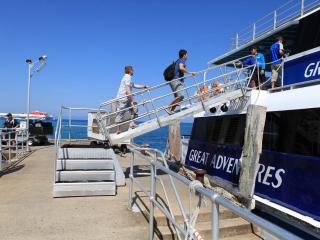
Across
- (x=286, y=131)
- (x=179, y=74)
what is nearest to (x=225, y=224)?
(x=286, y=131)

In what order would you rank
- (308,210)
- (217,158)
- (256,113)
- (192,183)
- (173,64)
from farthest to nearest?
(217,158), (173,64), (256,113), (308,210), (192,183)

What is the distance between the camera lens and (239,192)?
8.31m

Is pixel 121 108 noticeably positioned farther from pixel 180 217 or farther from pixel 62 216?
pixel 180 217

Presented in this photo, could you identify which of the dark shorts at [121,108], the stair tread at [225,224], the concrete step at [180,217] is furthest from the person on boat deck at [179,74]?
the stair tread at [225,224]

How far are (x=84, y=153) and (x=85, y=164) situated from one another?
0.36 metres

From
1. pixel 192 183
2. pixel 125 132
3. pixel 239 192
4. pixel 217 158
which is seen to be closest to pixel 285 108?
pixel 239 192

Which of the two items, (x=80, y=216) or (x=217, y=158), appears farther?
(x=217, y=158)

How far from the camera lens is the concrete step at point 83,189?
6.95 meters

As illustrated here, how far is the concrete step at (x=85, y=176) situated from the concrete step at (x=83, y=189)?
0.29 meters

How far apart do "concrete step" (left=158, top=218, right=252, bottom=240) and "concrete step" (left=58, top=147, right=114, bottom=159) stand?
3095 millimetres

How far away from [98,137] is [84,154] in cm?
180

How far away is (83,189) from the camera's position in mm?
7059

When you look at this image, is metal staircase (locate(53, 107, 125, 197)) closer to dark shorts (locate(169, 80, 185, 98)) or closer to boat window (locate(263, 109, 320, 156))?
dark shorts (locate(169, 80, 185, 98))

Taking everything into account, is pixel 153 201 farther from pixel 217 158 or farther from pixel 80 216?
pixel 217 158
